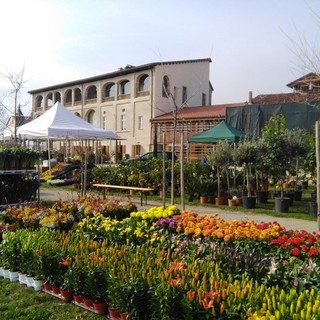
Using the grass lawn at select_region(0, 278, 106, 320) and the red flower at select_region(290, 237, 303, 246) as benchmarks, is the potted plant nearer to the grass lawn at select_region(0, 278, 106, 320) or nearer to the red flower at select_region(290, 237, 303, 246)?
the red flower at select_region(290, 237, 303, 246)

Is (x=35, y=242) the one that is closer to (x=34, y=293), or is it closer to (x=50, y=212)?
(x=34, y=293)

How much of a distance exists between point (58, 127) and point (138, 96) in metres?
26.4

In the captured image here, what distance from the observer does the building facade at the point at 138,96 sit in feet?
133

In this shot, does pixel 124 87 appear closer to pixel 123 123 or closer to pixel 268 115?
pixel 123 123

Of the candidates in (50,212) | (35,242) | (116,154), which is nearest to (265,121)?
(116,154)

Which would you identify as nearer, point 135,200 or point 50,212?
point 50,212

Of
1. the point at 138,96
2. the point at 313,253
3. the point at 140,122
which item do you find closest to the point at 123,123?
the point at 140,122

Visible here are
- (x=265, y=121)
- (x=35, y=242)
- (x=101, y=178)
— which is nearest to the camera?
(x=35, y=242)

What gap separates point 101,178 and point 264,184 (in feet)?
21.5

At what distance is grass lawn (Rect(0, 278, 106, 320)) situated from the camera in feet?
13.8

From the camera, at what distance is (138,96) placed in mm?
42312

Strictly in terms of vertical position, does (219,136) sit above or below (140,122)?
below

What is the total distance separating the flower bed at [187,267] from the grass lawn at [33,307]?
0.64 feet

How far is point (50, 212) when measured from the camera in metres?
7.30
